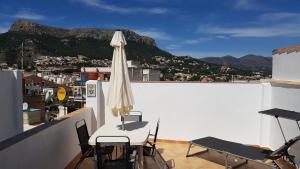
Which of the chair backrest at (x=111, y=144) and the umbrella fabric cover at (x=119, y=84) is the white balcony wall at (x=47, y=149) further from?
the umbrella fabric cover at (x=119, y=84)

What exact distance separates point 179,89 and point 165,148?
160cm

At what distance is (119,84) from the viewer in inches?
212

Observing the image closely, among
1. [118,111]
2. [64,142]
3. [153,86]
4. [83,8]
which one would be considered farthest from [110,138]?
[83,8]

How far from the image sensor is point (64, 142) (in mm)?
5680

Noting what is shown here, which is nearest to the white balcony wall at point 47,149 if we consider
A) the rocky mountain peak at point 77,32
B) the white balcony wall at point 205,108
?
the white balcony wall at point 205,108

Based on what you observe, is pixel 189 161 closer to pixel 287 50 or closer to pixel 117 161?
pixel 117 161

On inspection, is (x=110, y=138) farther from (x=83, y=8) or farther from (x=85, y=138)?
(x=83, y=8)

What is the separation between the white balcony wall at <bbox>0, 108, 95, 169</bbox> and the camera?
3.50 metres

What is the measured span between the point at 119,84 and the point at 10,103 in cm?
371

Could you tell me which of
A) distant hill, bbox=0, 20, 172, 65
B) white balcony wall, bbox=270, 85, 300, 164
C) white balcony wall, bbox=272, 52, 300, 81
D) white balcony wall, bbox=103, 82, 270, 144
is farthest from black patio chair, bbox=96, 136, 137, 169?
distant hill, bbox=0, 20, 172, 65

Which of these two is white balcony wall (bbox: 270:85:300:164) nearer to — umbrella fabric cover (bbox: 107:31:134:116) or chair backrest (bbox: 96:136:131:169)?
chair backrest (bbox: 96:136:131:169)

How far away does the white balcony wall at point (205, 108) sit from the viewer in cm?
→ 748

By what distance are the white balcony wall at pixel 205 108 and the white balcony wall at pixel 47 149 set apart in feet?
6.33

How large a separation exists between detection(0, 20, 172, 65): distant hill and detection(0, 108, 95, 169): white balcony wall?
4127cm
